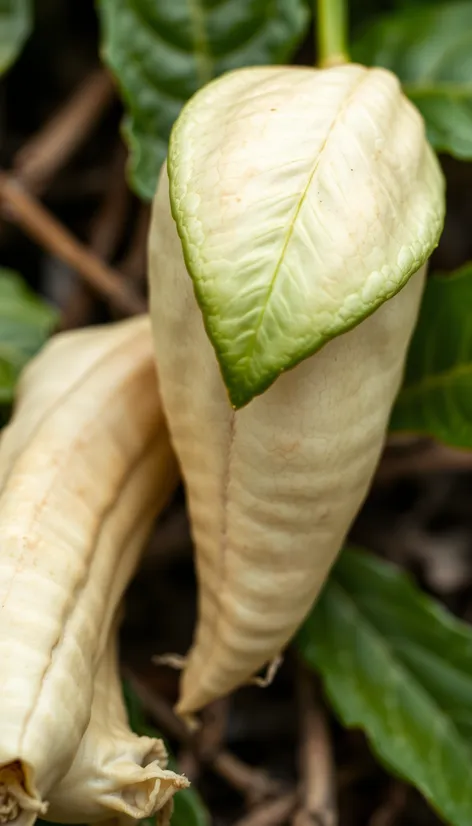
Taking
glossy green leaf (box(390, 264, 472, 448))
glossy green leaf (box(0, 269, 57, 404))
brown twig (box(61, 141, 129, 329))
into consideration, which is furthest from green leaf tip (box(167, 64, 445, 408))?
brown twig (box(61, 141, 129, 329))

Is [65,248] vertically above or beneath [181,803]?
above

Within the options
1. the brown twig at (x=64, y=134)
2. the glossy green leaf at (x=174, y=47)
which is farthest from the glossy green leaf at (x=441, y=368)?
the brown twig at (x=64, y=134)

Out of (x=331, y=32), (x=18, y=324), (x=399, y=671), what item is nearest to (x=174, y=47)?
(x=331, y=32)

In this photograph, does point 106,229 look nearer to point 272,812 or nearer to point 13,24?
point 13,24

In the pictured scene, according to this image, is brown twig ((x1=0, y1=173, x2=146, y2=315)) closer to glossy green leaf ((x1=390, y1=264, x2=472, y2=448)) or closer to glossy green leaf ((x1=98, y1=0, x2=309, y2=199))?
glossy green leaf ((x1=98, y1=0, x2=309, y2=199))

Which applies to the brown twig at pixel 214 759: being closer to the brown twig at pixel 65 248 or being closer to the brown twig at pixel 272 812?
the brown twig at pixel 272 812

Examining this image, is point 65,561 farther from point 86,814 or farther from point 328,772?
point 328,772

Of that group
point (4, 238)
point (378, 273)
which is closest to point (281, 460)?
point (378, 273)
